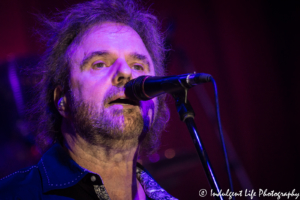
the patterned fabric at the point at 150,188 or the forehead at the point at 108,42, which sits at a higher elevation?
the forehead at the point at 108,42

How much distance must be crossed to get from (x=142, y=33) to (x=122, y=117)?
0.99 metres

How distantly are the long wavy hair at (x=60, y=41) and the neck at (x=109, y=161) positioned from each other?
375 millimetres

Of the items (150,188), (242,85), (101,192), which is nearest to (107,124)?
(101,192)

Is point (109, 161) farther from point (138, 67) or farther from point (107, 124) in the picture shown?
point (138, 67)

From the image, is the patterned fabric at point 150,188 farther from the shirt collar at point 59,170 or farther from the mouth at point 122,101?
the mouth at point 122,101

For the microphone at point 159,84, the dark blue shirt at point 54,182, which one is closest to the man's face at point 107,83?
the microphone at point 159,84

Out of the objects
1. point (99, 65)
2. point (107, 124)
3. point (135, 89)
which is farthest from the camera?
point (99, 65)

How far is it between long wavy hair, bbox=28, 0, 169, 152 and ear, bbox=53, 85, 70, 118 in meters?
0.05

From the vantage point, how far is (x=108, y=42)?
64.1 inches

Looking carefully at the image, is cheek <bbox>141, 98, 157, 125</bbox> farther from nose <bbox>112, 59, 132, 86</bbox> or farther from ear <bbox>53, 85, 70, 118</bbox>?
ear <bbox>53, 85, 70, 118</bbox>

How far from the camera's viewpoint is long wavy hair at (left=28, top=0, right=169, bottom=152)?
1.87 meters

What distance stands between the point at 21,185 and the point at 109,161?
1.69 feet

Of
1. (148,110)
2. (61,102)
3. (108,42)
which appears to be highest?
(108,42)

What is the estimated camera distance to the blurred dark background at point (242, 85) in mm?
3297
